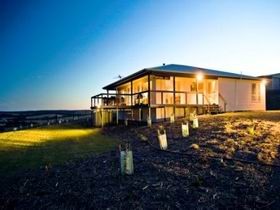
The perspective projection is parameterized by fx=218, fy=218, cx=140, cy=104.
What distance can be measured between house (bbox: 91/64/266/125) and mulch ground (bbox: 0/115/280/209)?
30.9 feet

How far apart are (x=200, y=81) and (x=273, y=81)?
1301cm

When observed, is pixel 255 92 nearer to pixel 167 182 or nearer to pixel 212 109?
pixel 212 109

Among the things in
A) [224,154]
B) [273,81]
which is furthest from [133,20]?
[273,81]

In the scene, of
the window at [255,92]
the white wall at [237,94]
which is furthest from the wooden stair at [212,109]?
the window at [255,92]

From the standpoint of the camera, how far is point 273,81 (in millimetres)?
26375

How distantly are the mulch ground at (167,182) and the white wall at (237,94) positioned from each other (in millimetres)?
12975

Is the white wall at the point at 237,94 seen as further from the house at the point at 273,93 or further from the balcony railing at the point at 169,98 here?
the house at the point at 273,93

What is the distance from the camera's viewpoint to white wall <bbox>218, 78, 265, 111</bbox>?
755 inches

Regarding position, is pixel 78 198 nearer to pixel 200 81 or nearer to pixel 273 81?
pixel 200 81

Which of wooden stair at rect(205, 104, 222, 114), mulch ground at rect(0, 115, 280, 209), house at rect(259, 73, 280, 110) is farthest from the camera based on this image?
house at rect(259, 73, 280, 110)

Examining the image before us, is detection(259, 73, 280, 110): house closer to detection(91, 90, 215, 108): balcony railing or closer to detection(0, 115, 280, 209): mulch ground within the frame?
detection(91, 90, 215, 108): balcony railing

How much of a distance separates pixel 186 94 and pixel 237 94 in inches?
236

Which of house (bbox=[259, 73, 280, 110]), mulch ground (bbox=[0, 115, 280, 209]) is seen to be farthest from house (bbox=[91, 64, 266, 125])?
mulch ground (bbox=[0, 115, 280, 209])

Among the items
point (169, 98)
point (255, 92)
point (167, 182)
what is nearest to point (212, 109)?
point (169, 98)
